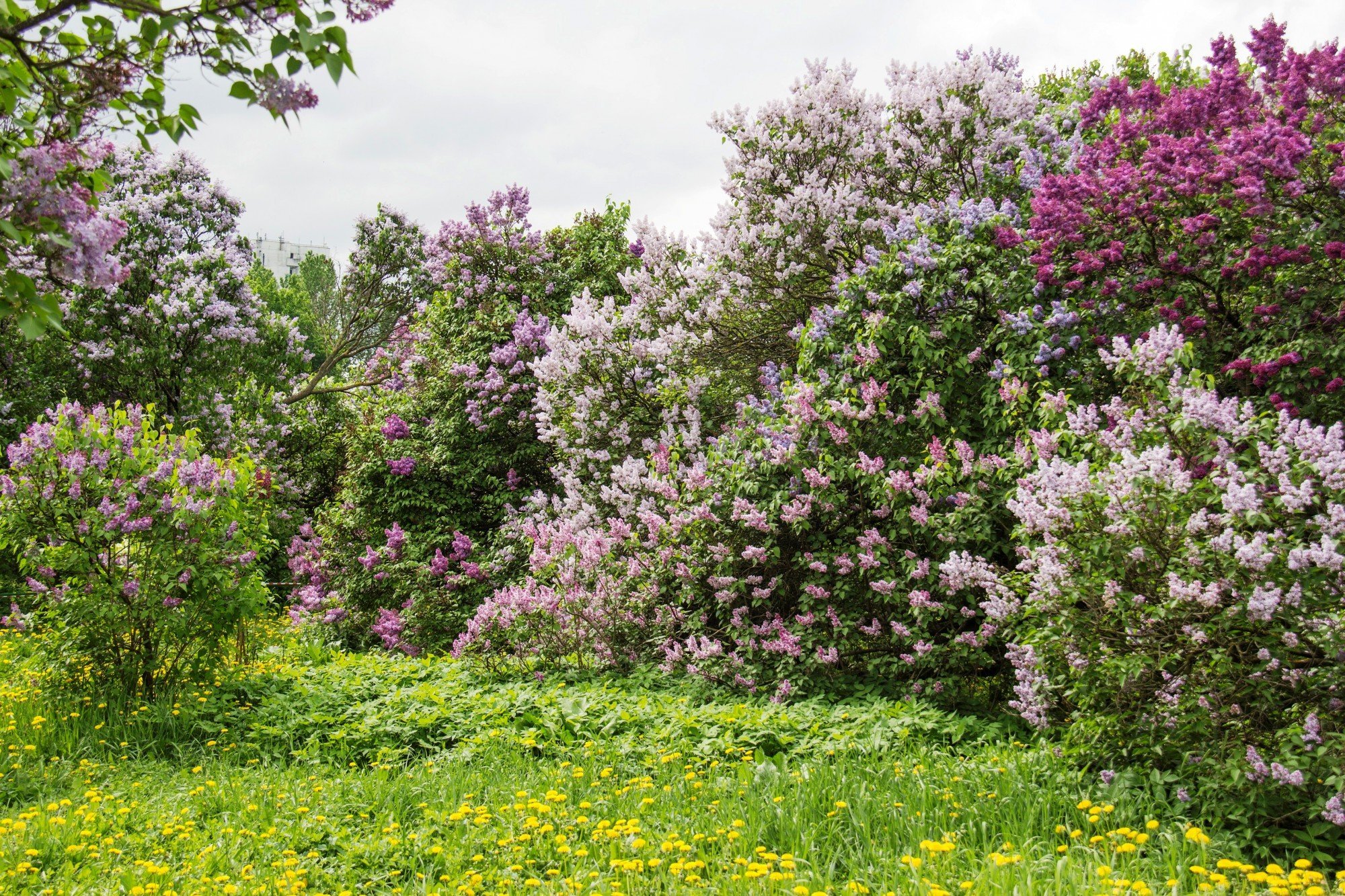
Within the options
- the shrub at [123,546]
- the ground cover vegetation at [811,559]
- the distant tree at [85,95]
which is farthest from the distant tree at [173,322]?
the distant tree at [85,95]

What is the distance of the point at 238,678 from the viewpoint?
7680mm

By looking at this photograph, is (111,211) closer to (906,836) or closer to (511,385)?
(511,385)

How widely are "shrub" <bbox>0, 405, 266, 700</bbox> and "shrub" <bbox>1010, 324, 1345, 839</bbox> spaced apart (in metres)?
6.24

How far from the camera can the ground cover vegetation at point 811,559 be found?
12.5 feet

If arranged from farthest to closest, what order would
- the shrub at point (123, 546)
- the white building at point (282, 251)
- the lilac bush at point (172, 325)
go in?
the white building at point (282, 251) → the lilac bush at point (172, 325) → the shrub at point (123, 546)

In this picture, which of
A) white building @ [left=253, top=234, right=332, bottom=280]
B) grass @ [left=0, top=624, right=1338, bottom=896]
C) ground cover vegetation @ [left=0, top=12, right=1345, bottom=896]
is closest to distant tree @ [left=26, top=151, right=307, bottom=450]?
ground cover vegetation @ [left=0, top=12, right=1345, bottom=896]

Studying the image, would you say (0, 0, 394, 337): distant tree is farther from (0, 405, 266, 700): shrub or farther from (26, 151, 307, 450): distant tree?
(26, 151, 307, 450): distant tree

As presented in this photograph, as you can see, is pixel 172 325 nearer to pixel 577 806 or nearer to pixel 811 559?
pixel 811 559

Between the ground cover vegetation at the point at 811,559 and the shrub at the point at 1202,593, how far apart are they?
23 mm

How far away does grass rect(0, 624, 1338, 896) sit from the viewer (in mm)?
3492

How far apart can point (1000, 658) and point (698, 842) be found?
11.1 ft

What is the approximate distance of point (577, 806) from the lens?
4.38 meters

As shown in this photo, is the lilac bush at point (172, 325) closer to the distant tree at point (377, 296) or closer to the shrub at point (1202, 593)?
the distant tree at point (377, 296)

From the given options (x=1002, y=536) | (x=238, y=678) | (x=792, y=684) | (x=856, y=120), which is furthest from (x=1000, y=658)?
(x=238, y=678)
